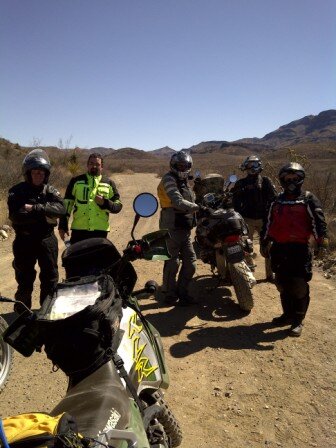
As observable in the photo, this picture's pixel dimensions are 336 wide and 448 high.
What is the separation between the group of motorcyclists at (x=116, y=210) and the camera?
4.29m

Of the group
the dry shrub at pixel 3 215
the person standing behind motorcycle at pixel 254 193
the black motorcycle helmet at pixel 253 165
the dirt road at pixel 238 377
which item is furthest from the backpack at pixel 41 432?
the dry shrub at pixel 3 215

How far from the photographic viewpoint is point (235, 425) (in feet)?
10.1

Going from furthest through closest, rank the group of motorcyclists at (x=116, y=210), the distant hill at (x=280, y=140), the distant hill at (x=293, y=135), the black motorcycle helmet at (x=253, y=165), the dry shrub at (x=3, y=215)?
the distant hill at (x=293, y=135), the distant hill at (x=280, y=140), the dry shrub at (x=3, y=215), the black motorcycle helmet at (x=253, y=165), the group of motorcyclists at (x=116, y=210)

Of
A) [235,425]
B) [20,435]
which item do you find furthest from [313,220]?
[20,435]

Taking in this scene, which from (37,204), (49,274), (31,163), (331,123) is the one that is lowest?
(49,274)

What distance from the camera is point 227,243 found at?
5.08m

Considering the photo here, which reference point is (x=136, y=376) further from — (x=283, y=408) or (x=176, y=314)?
(x=176, y=314)

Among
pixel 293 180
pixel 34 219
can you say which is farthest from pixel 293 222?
pixel 34 219

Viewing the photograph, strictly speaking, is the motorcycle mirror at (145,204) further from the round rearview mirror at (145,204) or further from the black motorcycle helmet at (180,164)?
the black motorcycle helmet at (180,164)

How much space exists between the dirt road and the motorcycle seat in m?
1.54

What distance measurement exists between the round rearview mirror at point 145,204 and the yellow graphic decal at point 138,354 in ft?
2.24

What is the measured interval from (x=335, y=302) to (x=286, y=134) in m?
173

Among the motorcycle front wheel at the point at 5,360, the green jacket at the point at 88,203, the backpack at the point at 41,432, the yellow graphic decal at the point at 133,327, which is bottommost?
the motorcycle front wheel at the point at 5,360

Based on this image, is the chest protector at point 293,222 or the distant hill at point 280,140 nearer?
the chest protector at point 293,222
